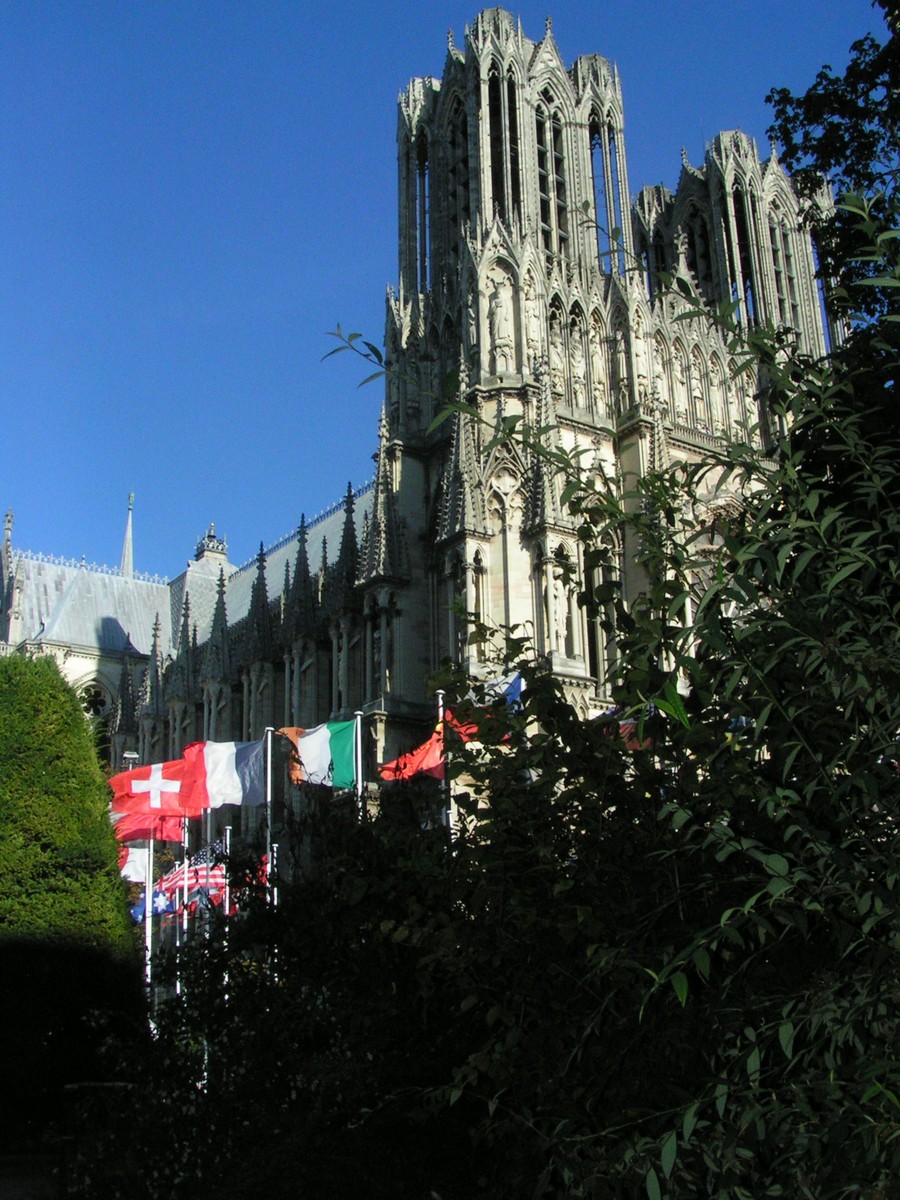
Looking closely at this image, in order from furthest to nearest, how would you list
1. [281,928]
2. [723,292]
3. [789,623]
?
[723,292]
[281,928]
[789,623]

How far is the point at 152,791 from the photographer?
1320 inches

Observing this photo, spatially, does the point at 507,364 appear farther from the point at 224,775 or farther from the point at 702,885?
the point at 702,885

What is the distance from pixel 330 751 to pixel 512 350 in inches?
483

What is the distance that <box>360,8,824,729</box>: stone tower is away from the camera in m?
33.1

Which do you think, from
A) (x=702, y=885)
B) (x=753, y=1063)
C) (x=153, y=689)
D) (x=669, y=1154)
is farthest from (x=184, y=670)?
(x=669, y=1154)

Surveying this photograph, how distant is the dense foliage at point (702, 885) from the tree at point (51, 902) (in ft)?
26.9

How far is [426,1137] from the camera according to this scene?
14422mm

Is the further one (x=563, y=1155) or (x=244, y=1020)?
(x=244, y=1020)

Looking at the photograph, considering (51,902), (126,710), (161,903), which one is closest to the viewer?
(51,902)

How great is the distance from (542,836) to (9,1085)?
13.9 m

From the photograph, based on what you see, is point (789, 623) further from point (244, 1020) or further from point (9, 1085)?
point (9, 1085)

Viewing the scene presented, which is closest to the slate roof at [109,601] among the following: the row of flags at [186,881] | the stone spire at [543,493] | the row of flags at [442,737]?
the row of flags at [186,881]

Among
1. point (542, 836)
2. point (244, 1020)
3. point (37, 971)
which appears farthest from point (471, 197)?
point (542, 836)

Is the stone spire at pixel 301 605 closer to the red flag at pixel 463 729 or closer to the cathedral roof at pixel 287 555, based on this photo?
the cathedral roof at pixel 287 555
